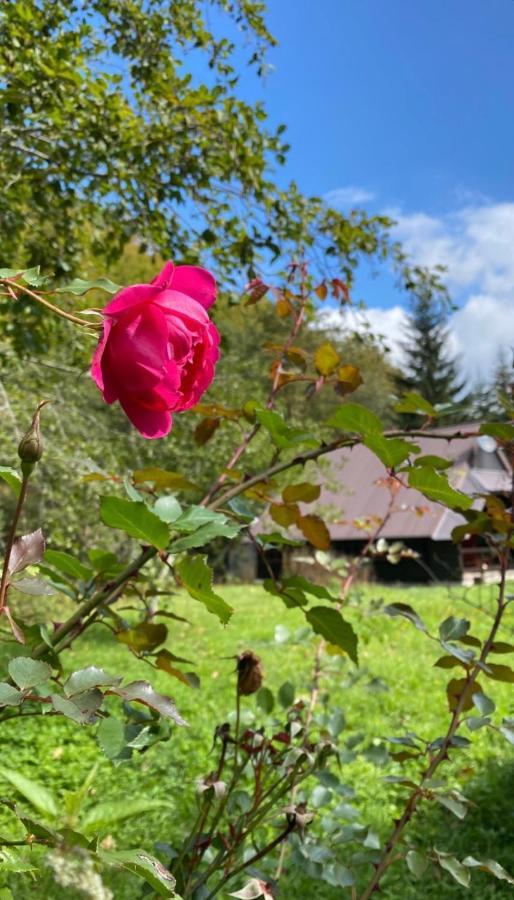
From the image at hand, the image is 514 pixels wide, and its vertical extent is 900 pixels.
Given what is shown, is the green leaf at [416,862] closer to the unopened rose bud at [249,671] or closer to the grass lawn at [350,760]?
the grass lawn at [350,760]

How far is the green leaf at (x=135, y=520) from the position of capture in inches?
27.3

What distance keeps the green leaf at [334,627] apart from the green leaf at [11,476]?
0.39 meters

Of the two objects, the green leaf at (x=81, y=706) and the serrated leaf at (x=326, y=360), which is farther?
the serrated leaf at (x=326, y=360)

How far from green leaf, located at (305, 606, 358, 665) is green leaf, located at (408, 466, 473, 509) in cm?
20

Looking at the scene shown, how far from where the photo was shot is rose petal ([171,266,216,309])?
633 millimetres

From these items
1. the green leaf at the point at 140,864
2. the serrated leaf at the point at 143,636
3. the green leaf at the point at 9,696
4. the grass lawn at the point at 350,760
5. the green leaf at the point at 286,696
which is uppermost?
the green leaf at the point at 9,696

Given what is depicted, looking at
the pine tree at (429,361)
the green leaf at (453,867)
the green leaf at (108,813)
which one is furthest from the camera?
the pine tree at (429,361)

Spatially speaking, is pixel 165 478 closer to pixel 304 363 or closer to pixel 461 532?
pixel 304 363

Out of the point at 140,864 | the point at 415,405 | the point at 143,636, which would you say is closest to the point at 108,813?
the point at 143,636

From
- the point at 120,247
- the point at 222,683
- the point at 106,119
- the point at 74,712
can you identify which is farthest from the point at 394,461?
the point at 222,683

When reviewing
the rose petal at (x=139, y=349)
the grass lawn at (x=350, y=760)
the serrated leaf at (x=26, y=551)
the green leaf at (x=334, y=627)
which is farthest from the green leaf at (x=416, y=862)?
the rose petal at (x=139, y=349)

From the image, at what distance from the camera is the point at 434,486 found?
2.68 feet

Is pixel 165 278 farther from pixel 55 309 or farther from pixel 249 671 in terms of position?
pixel 249 671

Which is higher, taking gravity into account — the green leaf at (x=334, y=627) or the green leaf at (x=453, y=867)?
the green leaf at (x=334, y=627)
